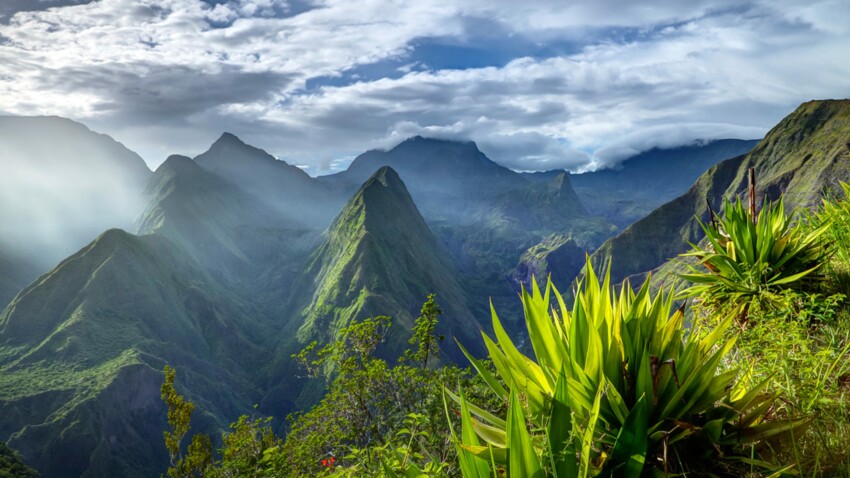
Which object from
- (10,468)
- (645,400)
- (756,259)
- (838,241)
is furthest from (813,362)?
(10,468)

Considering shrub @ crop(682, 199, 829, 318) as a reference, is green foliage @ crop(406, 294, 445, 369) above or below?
below

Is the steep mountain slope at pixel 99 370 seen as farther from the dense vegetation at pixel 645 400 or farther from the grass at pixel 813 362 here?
the grass at pixel 813 362

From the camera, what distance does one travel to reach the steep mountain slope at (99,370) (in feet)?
403

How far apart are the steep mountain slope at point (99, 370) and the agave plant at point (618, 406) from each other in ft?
524

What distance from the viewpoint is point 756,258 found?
612 cm

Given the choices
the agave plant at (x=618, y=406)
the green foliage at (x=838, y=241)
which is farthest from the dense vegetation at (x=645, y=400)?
the green foliage at (x=838, y=241)

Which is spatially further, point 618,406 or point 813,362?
point 813,362

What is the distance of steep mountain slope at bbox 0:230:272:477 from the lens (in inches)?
4833

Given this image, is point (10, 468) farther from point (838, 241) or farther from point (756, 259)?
point (838, 241)

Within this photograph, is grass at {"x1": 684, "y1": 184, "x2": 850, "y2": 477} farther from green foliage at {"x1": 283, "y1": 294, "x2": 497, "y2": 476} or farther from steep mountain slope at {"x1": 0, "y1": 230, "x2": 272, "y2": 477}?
steep mountain slope at {"x1": 0, "y1": 230, "x2": 272, "y2": 477}

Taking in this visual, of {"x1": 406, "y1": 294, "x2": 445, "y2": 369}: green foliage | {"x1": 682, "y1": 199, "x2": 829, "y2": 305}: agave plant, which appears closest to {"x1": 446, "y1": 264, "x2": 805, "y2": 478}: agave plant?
{"x1": 682, "y1": 199, "x2": 829, "y2": 305}: agave plant

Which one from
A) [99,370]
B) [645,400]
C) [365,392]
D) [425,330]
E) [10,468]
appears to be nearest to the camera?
[645,400]

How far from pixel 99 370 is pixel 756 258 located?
178 metres

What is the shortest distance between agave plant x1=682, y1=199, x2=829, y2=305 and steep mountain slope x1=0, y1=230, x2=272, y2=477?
160 m
